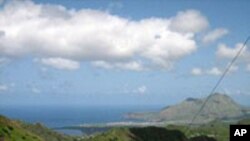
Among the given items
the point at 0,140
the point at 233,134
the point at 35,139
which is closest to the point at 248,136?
the point at 233,134

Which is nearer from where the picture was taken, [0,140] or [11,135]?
[0,140]

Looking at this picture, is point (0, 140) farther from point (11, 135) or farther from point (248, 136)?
point (248, 136)

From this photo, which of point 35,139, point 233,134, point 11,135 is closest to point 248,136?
point 233,134

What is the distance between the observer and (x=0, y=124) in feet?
568

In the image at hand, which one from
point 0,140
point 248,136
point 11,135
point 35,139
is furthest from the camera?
point 35,139

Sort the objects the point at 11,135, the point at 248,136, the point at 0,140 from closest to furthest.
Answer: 1. the point at 248,136
2. the point at 0,140
3. the point at 11,135

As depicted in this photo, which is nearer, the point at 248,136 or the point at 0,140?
the point at 248,136

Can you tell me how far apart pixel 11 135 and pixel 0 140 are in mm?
31474

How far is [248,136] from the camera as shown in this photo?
22812 mm

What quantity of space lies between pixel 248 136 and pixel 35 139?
592 feet

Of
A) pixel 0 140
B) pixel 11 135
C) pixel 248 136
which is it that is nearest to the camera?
pixel 248 136

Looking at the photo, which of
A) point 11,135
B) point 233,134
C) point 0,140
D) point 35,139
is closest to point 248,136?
point 233,134

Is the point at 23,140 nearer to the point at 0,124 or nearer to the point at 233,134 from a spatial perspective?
the point at 0,124

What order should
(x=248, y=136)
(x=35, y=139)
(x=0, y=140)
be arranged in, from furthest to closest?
(x=35, y=139) → (x=0, y=140) → (x=248, y=136)
